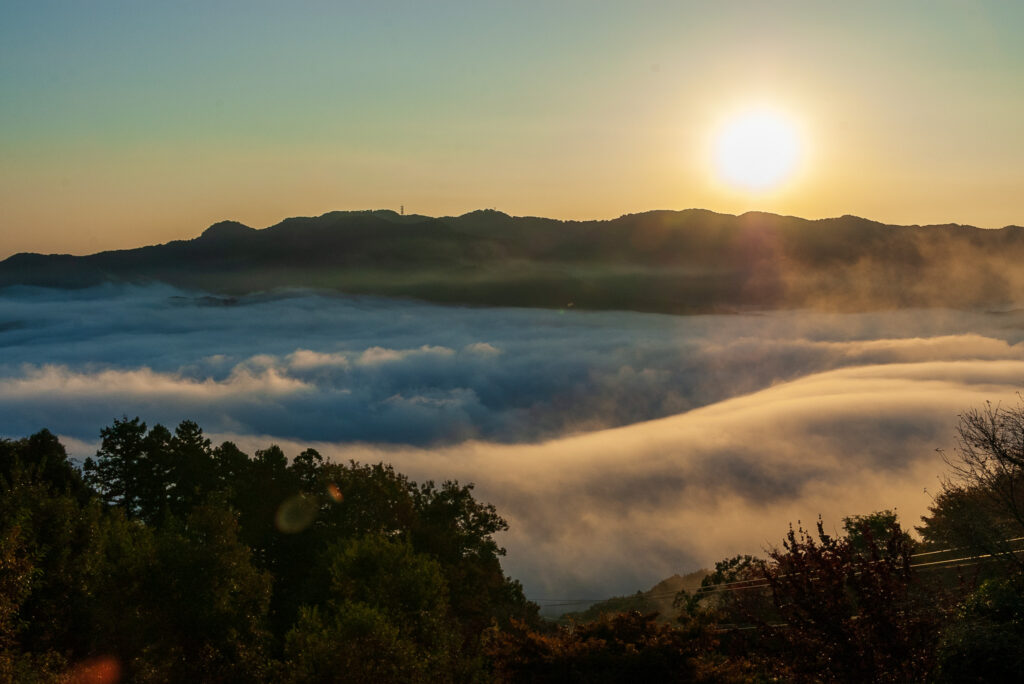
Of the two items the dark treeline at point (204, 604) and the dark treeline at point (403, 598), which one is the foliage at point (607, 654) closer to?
the dark treeline at point (403, 598)

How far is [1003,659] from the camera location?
2158cm

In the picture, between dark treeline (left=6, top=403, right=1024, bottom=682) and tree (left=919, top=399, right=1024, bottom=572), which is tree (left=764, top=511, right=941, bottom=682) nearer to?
dark treeline (left=6, top=403, right=1024, bottom=682)

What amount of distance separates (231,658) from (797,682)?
1912cm

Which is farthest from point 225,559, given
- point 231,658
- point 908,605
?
point 908,605

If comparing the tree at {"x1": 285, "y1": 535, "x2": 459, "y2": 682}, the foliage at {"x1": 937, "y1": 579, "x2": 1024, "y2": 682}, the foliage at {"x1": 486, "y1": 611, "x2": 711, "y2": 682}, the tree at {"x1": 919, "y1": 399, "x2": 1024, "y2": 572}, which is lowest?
the tree at {"x1": 285, "y1": 535, "x2": 459, "y2": 682}

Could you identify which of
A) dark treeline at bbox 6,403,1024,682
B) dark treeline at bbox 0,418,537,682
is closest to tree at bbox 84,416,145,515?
dark treeline at bbox 6,403,1024,682

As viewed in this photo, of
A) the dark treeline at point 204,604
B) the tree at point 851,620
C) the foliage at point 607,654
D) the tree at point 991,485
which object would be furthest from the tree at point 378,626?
the tree at point 991,485

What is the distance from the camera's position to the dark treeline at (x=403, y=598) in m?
21.9

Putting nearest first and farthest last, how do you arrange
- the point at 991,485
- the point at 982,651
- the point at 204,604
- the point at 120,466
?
1. the point at 982,651
2. the point at 991,485
3. the point at 204,604
4. the point at 120,466

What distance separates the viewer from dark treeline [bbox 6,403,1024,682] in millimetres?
21906

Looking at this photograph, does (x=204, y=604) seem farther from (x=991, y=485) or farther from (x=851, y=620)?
(x=991, y=485)

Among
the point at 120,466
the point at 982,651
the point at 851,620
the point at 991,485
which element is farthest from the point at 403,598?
the point at 120,466

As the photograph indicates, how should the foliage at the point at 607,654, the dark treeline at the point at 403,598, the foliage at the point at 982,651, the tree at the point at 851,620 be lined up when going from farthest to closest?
1. the foliage at the point at 607,654
2. the dark treeline at the point at 403,598
3. the foliage at the point at 982,651
4. the tree at the point at 851,620

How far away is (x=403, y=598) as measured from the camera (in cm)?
3559
